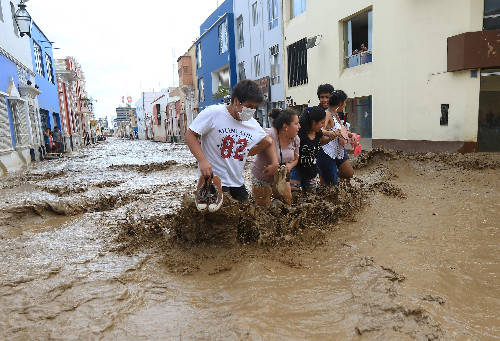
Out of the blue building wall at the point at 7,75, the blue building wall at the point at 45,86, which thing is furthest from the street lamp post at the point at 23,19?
the blue building wall at the point at 45,86

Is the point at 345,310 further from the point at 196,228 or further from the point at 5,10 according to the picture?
the point at 5,10

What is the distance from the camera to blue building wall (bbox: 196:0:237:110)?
953 inches

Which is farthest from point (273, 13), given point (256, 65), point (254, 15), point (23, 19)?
point (23, 19)

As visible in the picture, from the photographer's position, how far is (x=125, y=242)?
13.0ft

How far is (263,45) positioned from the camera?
2016cm

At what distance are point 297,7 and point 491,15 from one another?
30.4 ft

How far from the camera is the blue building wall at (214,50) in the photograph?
2422 cm

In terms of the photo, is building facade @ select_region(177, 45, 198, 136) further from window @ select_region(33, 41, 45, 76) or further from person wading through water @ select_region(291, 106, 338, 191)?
person wading through water @ select_region(291, 106, 338, 191)

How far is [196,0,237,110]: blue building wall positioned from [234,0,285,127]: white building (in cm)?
59

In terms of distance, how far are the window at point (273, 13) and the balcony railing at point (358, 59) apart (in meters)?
6.33

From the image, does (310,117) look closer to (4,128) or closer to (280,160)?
(280,160)

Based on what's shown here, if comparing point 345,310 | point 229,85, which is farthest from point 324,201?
point 229,85

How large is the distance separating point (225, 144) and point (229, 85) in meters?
23.5

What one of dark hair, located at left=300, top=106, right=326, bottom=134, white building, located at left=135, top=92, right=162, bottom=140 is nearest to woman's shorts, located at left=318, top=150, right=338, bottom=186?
dark hair, located at left=300, top=106, right=326, bottom=134
